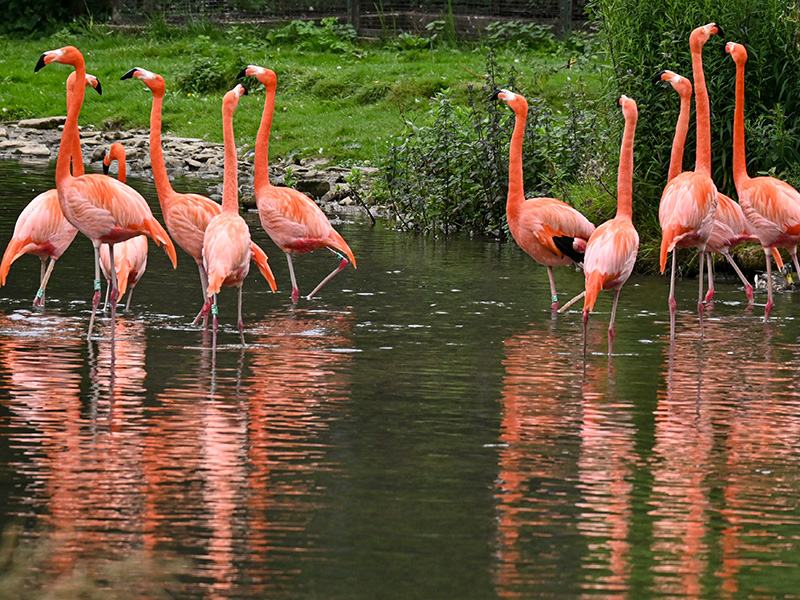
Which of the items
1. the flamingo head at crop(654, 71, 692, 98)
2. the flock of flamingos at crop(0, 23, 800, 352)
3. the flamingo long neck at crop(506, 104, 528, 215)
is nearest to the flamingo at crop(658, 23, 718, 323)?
the flock of flamingos at crop(0, 23, 800, 352)

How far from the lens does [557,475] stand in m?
4.99

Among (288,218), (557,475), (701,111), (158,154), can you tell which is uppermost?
(701,111)

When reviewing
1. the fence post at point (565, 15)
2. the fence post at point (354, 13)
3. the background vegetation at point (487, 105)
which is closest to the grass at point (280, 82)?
the background vegetation at point (487, 105)

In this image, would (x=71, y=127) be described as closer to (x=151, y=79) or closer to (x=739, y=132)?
(x=151, y=79)

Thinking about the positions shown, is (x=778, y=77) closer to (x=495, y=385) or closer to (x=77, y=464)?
(x=495, y=385)

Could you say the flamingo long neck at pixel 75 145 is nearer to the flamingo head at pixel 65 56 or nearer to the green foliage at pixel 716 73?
the flamingo head at pixel 65 56

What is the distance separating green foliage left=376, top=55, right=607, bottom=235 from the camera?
12977 millimetres

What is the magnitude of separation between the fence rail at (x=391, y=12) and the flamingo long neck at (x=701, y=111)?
14.8 meters

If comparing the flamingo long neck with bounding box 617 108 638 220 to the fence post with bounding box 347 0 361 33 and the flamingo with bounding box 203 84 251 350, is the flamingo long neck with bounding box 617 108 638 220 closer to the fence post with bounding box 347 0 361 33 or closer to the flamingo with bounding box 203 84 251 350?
the flamingo with bounding box 203 84 251 350

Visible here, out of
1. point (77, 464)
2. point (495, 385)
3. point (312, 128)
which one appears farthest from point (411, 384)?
point (312, 128)

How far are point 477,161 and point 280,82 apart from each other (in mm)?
8688

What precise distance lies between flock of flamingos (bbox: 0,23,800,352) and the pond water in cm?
39

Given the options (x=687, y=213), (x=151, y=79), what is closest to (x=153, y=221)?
(x=151, y=79)

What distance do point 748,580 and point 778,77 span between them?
7.79m
